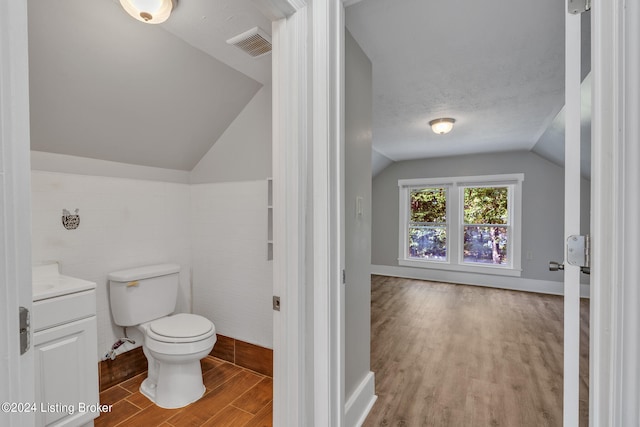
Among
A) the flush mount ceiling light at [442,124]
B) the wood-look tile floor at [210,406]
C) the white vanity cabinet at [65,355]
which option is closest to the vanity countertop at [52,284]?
the white vanity cabinet at [65,355]

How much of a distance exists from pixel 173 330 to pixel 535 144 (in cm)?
477

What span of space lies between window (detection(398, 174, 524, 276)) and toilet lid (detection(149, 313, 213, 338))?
4.26 m

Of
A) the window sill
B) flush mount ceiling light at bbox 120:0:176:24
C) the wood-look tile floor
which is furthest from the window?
flush mount ceiling light at bbox 120:0:176:24

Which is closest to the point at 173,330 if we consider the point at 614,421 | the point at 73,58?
the point at 73,58

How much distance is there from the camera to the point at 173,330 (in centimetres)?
187

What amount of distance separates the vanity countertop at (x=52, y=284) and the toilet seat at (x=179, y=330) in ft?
1.66

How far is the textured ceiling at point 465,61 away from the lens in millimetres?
1472

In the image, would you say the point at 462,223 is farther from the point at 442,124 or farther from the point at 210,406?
the point at 210,406

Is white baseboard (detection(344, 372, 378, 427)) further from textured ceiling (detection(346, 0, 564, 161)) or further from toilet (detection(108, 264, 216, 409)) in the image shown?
textured ceiling (detection(346, 0, 564, 161))

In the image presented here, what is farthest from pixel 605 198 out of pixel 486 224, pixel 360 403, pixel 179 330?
pixel 486 224

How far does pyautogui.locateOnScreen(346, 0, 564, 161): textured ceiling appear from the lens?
4.83 feet

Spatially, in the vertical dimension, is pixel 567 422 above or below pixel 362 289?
below

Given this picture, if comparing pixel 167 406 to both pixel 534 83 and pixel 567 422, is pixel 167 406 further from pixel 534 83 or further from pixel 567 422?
pixel 534 83

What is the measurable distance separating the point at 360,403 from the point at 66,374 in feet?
5.02
